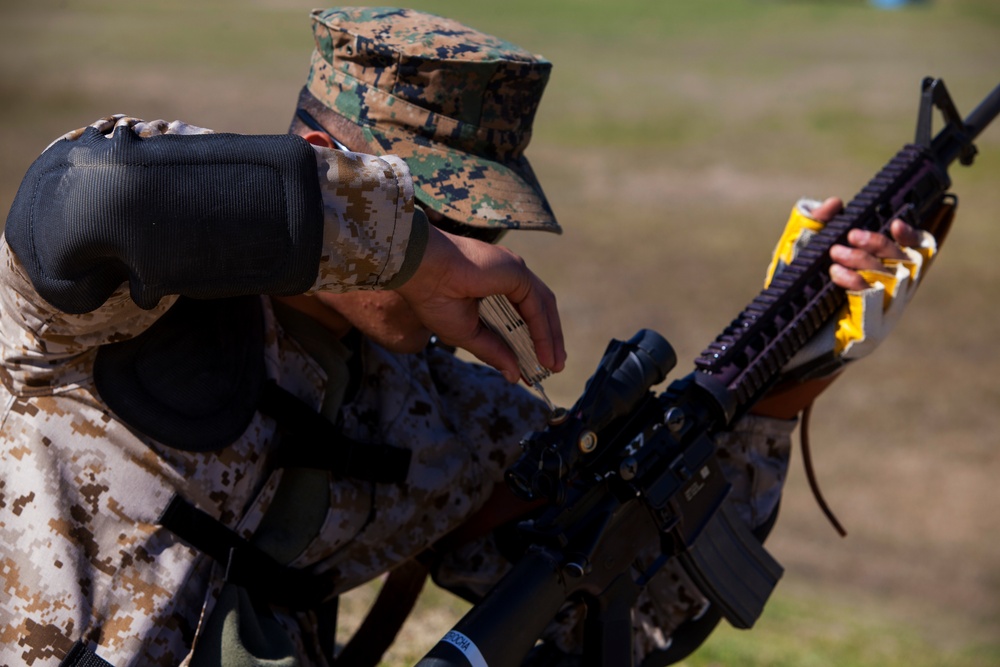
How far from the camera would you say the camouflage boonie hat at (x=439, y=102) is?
2742 mm

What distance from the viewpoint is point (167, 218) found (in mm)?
1892

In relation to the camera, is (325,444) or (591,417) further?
(325,444)

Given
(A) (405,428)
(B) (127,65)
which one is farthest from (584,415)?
(B) (127,65)

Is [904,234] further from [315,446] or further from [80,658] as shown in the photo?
[80,658]

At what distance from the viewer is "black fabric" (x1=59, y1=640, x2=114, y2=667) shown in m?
2.24

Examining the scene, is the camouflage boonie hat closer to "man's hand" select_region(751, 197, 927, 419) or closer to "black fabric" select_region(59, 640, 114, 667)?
"man's hand" select_region(751, 197, 927, 419)

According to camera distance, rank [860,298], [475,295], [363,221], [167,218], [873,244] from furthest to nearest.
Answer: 1. [873,244]
2. [860,298]
3. [475,295]
4. [363,221]
5. [167,218]

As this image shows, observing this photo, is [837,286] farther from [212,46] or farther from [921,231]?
[212,46]

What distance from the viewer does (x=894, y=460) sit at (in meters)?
Answer: 9.62

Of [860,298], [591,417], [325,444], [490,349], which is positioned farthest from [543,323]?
[860,298]

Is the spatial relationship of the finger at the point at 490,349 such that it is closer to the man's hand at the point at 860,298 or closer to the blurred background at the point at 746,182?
the man's hand at the point at 860,298

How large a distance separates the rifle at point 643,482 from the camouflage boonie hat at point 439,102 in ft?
1.62

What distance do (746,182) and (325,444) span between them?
14957 millimetres

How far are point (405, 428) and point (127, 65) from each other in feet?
73.5
